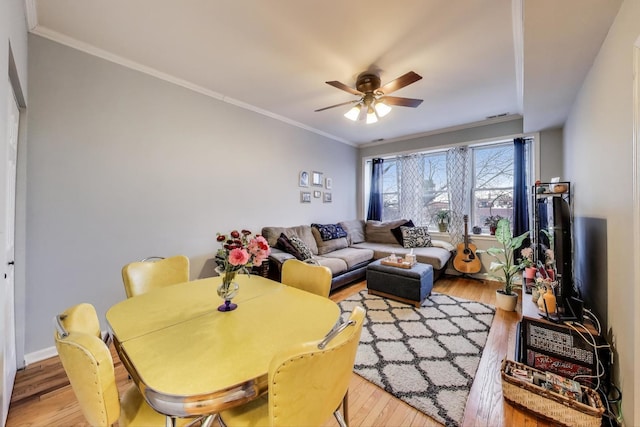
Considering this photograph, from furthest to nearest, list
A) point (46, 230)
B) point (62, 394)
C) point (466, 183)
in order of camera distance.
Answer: point (466, 183) → point (46, 230) → point (62, 394)

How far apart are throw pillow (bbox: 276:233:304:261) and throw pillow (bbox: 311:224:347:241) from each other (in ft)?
3.21

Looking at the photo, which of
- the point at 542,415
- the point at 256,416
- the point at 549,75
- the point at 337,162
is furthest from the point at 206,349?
Answer: the point at 337,162

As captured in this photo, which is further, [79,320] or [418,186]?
[418,186]

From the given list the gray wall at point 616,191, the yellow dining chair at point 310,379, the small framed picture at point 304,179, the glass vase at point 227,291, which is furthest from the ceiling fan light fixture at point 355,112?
the yellow dining chair at point 310,379

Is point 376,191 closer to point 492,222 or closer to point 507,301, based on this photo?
point 492,222

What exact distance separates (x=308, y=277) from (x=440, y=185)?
400 cm

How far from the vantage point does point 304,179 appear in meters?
4.45

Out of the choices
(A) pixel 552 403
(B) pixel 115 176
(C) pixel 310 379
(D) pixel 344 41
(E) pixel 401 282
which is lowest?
(A) pixel 552 403

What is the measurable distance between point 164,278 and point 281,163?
101 inches

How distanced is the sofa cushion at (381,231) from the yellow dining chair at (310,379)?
13.7 feet

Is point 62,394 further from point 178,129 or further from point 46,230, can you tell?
point 178,129

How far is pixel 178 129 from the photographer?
2.85m

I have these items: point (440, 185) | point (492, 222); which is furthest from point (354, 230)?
point (492, 222)

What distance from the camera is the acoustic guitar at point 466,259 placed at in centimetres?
412
